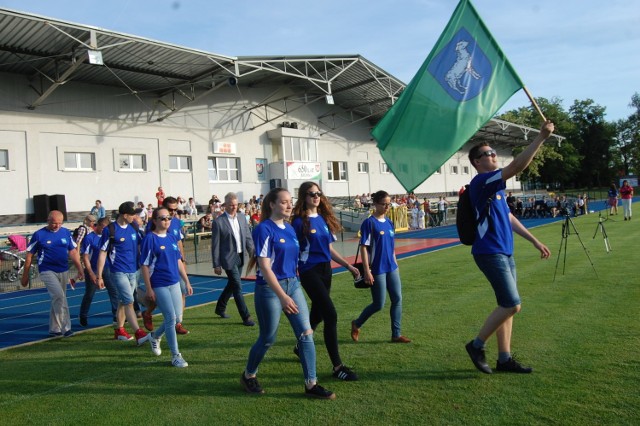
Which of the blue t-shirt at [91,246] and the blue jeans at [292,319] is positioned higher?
the blue t-shirt at [91,246]

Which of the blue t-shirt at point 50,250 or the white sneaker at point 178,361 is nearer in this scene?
the white sneaker at point 178,361

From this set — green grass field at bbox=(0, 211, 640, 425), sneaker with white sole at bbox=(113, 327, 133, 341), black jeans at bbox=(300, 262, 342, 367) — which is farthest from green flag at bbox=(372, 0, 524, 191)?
sneaker with white sole at bbox=(113, 327, 133, 341)

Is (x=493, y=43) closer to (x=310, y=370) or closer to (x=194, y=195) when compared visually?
(x=310, y=370)

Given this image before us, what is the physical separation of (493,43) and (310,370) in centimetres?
412

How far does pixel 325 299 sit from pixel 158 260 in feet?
6.59

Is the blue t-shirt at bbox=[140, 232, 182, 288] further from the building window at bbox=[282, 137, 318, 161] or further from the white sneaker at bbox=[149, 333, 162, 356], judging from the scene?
the building window at bbox=[282, 137, 318, 161]

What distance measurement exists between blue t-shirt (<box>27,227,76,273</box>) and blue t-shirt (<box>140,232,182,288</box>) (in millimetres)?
2590

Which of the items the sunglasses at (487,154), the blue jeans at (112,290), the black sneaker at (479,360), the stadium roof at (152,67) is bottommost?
the black sneaker at (479,360)

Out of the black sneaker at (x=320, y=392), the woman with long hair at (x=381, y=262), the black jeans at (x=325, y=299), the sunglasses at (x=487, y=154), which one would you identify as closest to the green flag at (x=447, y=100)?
the woman with long hair at (x=381, y=262)

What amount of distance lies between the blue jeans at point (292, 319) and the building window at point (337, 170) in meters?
33.9

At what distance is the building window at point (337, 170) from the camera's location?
38.4 meters

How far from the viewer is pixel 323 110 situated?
1497 inches

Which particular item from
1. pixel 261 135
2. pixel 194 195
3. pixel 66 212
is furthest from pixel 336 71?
pixel 66 212

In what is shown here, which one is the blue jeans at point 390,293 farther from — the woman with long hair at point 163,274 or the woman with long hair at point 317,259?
the woman with long hair at point 163,274
